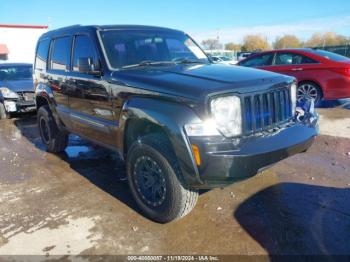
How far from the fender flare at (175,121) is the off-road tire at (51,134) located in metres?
2.82

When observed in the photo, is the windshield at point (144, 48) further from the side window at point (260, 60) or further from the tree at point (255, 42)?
the tree at point (255, 42)

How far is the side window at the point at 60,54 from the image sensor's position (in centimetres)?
461

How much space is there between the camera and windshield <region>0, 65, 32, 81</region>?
9.55 meters

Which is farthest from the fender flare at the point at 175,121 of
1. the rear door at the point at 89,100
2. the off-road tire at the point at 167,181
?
the rear door at the point at 89,100

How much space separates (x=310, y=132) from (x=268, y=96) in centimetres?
66

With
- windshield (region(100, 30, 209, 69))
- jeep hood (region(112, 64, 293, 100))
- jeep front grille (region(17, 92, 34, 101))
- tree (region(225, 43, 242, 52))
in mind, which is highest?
Result: tree (region(225, 43, 242, 52))

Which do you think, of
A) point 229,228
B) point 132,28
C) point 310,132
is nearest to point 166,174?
point 229,228

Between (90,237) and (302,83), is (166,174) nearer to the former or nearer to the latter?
(90,237)

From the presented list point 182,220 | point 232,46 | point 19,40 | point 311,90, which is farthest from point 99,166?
point 232,46

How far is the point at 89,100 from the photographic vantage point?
412cm

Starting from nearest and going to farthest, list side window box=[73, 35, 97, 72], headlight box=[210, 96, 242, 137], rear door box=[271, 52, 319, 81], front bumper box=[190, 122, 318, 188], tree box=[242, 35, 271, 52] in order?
front bumper box=[190, 122, 318, 188] → headlight box=[210, 96, 242, 137] → side window box=[73, 35, 97, 72] → rear door box=[271, 52, 319, 81] → tree box=[242, 35, 271, 52]

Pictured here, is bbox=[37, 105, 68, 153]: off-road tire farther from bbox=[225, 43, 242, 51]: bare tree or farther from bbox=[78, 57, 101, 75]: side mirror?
bbox=[225, 43, 242, 51]: bare tree

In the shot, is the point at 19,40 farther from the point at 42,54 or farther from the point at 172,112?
the point at 172,112

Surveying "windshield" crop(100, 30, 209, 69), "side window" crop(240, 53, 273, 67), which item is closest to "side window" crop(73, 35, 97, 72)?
"windshield" crop(100, 30, 209, 69)
